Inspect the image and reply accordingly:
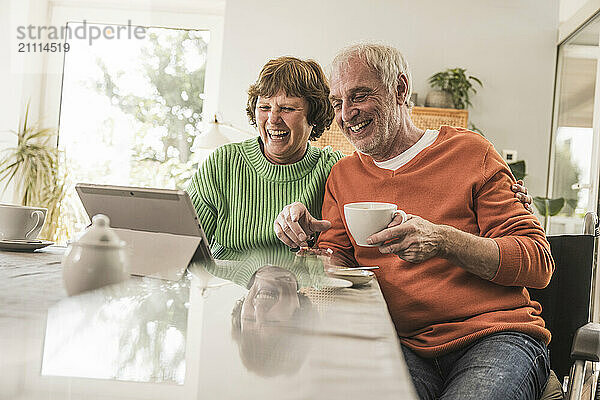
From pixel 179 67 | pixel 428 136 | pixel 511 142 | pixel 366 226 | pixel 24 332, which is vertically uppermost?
pixel 179 67

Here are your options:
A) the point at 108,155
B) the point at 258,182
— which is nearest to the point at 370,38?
the point at 108,155

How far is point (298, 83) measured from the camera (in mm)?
1773

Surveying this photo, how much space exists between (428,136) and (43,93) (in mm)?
4102

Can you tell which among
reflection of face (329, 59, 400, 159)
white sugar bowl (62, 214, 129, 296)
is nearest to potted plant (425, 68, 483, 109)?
reflection of face (329, 59, 400, 159)

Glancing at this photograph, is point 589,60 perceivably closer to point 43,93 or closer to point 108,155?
point 108,155

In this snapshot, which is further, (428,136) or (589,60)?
(589,60)

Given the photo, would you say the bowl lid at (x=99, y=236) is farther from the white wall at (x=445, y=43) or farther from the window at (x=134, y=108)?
the window at (x=134, y=108)

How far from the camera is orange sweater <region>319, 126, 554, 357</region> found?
49.9 inches

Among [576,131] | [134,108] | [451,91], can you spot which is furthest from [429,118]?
[134,108]

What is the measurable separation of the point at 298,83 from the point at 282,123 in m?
0.12

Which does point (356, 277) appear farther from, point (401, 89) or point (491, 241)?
point (401, 89)

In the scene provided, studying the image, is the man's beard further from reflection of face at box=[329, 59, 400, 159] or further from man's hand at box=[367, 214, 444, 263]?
man's hand at box=[367, 214, 444, 263]

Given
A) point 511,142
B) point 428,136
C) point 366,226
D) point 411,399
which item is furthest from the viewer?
point 511,142

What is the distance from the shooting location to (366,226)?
3.71 feet
